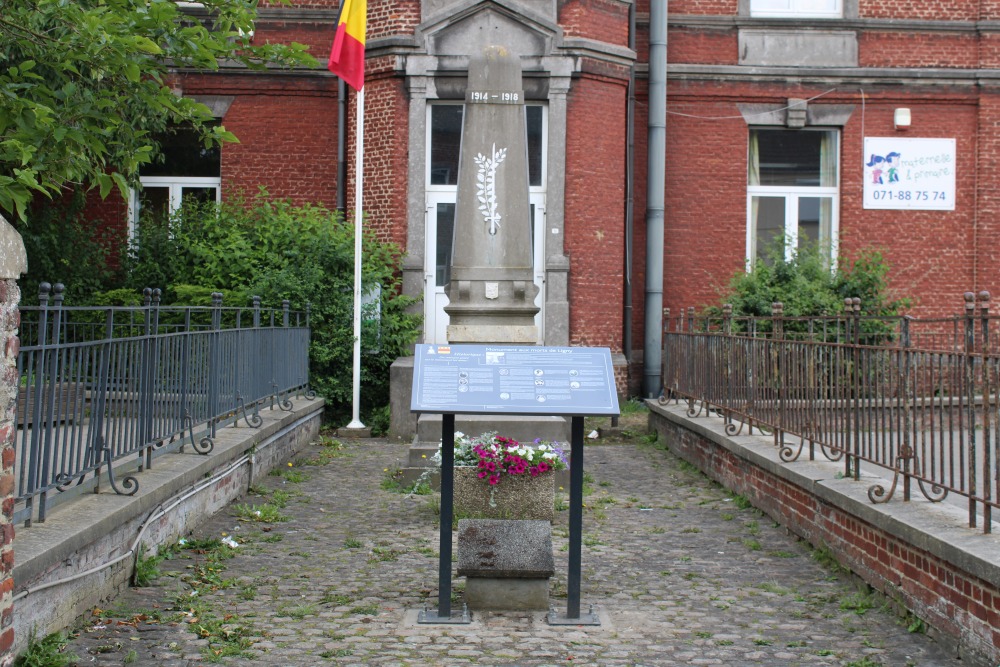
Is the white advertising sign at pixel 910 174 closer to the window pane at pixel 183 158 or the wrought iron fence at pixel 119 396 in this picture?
the window pane at pixel 183 158

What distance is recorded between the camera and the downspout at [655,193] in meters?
15.7

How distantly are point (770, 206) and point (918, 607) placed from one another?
1246cm

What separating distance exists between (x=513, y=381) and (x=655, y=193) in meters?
10.7

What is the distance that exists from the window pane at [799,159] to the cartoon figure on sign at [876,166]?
0.60 metres

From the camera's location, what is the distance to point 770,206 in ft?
56.0

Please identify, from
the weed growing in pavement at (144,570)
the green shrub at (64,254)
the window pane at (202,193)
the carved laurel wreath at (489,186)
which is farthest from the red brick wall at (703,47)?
the weed growing in pavement at (144,570)

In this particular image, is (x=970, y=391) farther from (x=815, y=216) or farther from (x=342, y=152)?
(x=815, y=216)

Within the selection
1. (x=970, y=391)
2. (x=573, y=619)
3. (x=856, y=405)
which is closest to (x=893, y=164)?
(x=856, y=405)

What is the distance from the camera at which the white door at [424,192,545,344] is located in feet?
49.1

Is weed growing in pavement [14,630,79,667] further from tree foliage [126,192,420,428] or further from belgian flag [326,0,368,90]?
belgian flag [326,0,368,90]

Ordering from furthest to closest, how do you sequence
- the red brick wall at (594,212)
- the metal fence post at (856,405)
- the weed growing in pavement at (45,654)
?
the red brick wall at (594,212) < the metal fence post at (856,405) < the weed growing in pavement at (45,654)

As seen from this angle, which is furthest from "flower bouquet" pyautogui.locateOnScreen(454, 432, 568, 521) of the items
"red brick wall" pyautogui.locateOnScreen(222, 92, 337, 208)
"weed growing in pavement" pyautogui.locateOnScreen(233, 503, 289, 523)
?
"red brick wall" pyautogui.locateOnScreen(222, 92, 337, 208)

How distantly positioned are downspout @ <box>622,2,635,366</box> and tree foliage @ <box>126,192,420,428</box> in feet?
10.6

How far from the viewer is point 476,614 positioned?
5.59 meters
